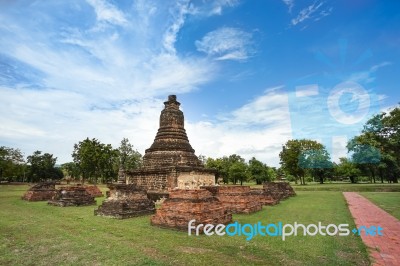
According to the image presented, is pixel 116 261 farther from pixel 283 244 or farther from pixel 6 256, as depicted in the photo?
pixel 283 244

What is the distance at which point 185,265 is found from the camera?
4898mm

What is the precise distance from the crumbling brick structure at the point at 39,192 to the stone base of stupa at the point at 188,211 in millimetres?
13297

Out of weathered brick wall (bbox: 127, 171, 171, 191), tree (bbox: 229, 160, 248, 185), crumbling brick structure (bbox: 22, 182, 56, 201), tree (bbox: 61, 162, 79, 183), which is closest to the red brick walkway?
weathered brick wall (bbox: 127, 171, 171, 191)

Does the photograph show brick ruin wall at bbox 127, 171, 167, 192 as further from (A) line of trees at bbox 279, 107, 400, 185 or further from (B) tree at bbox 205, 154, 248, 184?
(B) tree at bbox 205, 154, 248, 184

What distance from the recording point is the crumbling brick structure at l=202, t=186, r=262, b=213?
12.0 meters

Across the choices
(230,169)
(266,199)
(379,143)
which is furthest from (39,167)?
(379,143)

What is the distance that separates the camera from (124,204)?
35.6 ft

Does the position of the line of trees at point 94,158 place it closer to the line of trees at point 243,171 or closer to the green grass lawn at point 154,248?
the line of trees at point 243,171

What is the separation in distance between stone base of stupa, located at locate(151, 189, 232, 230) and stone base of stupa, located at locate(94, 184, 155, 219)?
2259 millimetres

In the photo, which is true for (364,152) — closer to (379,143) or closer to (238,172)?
(379,143)

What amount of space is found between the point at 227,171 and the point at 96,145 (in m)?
26.0

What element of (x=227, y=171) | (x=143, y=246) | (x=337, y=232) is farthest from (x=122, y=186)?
(x=227, y=171)

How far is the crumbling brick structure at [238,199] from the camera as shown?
1196cm

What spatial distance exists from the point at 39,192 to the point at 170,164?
972 centimetres
